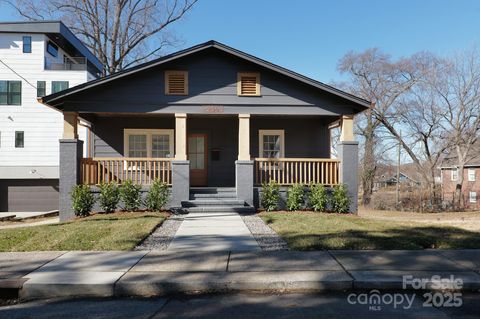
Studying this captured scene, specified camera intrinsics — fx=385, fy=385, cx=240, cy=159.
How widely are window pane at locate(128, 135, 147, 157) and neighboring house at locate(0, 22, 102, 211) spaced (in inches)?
470

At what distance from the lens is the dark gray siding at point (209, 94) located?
12.8 meters

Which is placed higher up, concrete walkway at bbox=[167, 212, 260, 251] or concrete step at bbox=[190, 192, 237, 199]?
concrete step at bbox=[190, 192, 237, 199]

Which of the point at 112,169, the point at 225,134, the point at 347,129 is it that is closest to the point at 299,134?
the point at 347,129

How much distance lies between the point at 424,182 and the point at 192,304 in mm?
35687

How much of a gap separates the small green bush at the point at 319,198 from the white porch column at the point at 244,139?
8.01 ft

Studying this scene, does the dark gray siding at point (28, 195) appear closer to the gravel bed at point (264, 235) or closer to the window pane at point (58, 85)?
the window pane at point (58, 85)

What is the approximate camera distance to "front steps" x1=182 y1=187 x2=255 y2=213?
1195cm

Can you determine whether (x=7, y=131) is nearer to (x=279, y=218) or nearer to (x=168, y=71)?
(x=168, y=71)

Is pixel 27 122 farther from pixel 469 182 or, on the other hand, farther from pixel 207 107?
pixel 469 182

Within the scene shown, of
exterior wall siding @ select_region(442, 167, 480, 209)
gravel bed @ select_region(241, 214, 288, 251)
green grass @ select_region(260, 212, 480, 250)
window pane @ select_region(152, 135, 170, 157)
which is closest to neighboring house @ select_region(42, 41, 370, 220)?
window pane @ select_region(152, 135, 170, 157)

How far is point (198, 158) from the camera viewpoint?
605 inches

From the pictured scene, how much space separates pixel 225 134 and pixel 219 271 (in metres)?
10.4

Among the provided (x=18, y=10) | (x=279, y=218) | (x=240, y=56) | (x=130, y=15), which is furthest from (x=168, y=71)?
(x=18, y=10)

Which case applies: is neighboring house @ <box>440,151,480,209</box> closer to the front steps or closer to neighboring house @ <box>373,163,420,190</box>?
neighboring house @ <box>373,163,420,190</box>
